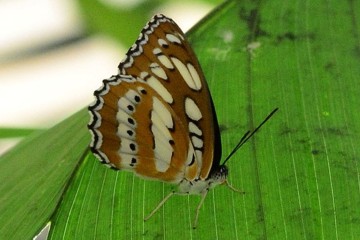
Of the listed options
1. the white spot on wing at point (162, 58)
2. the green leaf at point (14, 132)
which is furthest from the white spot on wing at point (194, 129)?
the green leaf at point (14, 132)

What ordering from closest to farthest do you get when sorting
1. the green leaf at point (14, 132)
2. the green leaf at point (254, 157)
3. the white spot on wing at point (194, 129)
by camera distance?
the green leaf at point (254, 157) < the white spot on wing at point (194, 129) < the green leaf at point (14, 132)

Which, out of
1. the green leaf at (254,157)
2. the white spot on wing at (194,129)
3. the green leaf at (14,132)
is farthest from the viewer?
the green leaf at (14,132)

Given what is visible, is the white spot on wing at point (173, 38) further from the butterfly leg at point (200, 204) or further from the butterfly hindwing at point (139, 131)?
the butterfly leg at point (200, 204)

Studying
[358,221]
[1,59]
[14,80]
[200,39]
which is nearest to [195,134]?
[200,39]

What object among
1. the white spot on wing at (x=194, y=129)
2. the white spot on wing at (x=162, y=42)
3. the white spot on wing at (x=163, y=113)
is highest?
the white spot on wing at (x=162, y=42)

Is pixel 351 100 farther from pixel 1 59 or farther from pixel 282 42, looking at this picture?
pixel 1 59

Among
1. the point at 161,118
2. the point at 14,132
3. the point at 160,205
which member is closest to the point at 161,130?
the point at 161,118

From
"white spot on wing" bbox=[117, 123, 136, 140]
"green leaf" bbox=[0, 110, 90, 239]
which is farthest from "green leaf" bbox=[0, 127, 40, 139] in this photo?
"white spot on wing" bbox=[117, 123, 136, 140]
